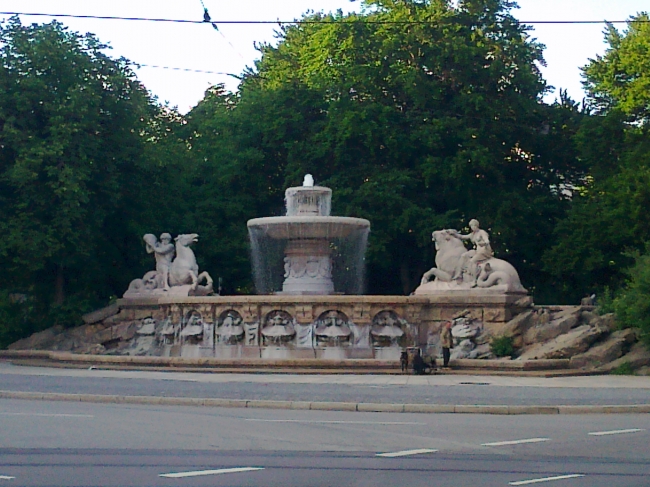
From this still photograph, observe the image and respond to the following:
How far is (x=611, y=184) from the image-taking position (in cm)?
3903

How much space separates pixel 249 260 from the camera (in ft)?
139

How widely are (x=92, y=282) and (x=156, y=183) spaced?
14.5 ft

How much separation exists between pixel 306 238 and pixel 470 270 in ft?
15.6

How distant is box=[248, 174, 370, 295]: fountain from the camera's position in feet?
95.6

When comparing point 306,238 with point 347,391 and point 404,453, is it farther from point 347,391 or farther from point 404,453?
point 404,453

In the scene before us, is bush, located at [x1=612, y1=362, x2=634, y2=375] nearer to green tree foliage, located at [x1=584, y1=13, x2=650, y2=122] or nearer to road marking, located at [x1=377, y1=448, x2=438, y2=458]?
road marking, located at [x1=377, y1=448, x2=438, y2=458]

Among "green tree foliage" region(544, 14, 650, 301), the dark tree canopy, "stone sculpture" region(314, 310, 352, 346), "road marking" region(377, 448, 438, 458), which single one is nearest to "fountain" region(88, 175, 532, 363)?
"stone sculpture" region(314, 310, 352, 346)

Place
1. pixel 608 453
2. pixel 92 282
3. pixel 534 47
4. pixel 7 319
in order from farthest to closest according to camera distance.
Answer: pixel 534 47 < pixel 92 282 < pixel 7 319 < pixel 608 453

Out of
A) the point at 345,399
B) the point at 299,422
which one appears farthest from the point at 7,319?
the point at 299,422

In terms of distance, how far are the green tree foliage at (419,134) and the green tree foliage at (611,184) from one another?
190 cm

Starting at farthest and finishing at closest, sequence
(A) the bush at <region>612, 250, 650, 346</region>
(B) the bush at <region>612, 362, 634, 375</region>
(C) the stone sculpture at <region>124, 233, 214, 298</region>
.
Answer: (C) the stone sculpture at <region>124, 233, 214, 298</region>, (A) the bush at <region>612, 250, 650, 346</region>, (B) the bush at <region>612, 362, 634, 375</region>

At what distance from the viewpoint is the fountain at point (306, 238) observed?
29.1m

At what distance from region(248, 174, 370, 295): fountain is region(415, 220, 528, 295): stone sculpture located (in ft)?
8.30

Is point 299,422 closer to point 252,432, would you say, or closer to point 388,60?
point 252,432
